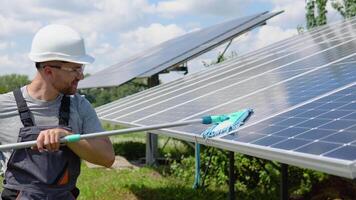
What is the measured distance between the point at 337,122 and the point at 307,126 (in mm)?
225

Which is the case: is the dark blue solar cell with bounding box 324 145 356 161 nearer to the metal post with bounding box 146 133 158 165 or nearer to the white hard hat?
the white hard hat

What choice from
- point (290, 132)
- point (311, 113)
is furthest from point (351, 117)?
point (311, 113)

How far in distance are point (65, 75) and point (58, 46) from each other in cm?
17

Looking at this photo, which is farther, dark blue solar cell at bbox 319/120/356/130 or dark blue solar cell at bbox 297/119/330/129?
dark blue solar cell at bbox 297/119/330/129

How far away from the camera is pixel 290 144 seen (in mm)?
3588

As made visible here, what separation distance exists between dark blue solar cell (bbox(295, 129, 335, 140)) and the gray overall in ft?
5.02

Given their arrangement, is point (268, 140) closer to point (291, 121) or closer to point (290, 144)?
point (290, 144)

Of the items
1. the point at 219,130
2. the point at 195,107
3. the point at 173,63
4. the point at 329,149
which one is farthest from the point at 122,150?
the point at 329,149

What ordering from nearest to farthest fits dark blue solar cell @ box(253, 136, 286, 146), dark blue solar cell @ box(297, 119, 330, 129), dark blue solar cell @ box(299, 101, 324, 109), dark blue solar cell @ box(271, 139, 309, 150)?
dark blue solar cell @ box(271, 139, 309, 150) → dark blue solar cell @ box(253, 136, 286, 146) → dark blue solar cell @ box(297, 119, 330, 129) → dark blue solar cell @ box(299, 101, 324, 109)

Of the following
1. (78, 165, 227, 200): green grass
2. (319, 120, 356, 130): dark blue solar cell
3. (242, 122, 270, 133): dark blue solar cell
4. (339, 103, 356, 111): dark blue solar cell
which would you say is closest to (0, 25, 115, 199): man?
(242, 122, 270, 133): dark blue solar cell

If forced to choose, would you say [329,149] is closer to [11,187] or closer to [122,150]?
[11,187]

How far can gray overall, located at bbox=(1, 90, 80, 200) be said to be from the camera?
312 cm

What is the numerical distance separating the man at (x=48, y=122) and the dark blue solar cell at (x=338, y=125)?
1.50 meters

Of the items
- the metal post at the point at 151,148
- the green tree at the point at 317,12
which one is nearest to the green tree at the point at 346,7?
the green tree at the point at 317,12
